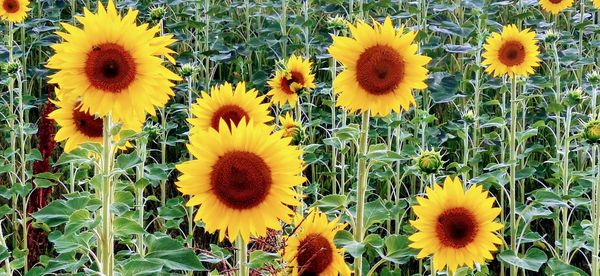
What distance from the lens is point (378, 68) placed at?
6.18 ft

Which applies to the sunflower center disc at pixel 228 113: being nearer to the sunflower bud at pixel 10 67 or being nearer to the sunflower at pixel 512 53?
the sunflower at pixel 512 53

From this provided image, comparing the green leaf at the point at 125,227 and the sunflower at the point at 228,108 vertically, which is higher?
the sunflower at the point at 228,108

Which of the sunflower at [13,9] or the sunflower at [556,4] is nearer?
the sunflower at [13,9]

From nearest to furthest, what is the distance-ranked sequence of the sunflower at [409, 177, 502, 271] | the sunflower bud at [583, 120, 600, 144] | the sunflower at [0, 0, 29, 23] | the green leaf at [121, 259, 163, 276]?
the green leaf at [121, 259, 163, 276], the sunflower at [409, 177, 502, 271], the sunflower bud at [583, 120, 600, 144], the sunflower at [0, 0, 29, 23]

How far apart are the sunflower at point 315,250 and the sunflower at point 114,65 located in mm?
379

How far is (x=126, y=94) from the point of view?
1551 mm

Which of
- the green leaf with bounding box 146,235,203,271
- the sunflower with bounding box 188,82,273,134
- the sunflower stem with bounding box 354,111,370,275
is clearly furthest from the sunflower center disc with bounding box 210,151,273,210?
the sunflower with bounding box 188,82,273,134

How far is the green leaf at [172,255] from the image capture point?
1439mm

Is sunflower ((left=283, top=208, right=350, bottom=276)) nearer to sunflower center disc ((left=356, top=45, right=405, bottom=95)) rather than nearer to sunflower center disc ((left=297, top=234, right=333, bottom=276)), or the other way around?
sunflower center disc ((left=297, top=234, right=333, bottom=276))

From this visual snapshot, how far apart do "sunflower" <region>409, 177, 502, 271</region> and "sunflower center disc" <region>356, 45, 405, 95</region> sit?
29 centimetres

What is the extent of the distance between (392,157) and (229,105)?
0.42 m

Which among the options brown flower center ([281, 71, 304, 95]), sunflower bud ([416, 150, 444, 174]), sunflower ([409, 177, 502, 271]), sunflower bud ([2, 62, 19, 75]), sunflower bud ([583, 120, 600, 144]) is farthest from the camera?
sunflower bud ([2, 62, 19, 75])

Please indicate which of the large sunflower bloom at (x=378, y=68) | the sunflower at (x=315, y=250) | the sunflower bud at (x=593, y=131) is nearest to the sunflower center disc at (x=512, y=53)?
the sunflower bud at (x=593, y=131)

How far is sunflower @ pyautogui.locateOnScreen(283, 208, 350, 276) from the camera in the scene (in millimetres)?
1617
